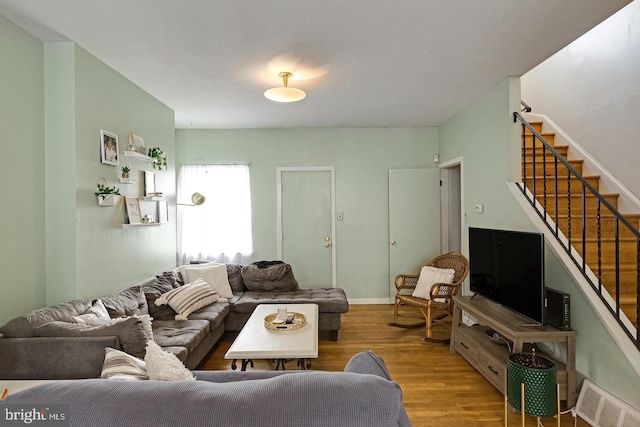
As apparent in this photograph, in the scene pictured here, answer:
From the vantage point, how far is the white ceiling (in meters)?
2.09

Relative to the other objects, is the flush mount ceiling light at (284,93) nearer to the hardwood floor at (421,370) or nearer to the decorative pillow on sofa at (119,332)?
the decorative pillow on sofa at (119,332)

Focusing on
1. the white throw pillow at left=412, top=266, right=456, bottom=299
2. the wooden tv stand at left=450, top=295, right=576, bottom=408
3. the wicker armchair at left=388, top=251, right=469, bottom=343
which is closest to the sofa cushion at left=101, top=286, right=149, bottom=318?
the wicker armchair at left=388, top=251, right=469, bottom=343

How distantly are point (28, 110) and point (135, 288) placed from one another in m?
1.63

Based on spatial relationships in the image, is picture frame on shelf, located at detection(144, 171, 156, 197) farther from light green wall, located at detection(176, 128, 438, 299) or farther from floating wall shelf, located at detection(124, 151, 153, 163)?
→ light green wall, located at detection(176, 128, 438, 299)

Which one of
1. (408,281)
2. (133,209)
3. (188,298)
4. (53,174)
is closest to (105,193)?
(53,174)

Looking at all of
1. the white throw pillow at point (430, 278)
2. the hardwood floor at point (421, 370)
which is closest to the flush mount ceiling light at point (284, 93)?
the hardwood floor at point (421, 370)

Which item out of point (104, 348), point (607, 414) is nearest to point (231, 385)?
point (104, 348)

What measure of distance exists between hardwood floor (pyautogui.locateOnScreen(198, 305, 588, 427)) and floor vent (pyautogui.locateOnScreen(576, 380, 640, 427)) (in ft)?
0.26

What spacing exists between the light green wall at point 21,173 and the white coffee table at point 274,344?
1.47 meters

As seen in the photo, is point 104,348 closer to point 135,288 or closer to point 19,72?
point 135,288

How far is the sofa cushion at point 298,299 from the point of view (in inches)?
144

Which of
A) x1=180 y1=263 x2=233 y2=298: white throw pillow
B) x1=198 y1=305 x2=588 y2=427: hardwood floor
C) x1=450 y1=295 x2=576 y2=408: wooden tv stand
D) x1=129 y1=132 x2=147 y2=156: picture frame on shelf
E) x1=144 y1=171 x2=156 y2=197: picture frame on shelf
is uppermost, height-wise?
x1=129 y1=132 x2=147 y2=156: picture frame on shelf

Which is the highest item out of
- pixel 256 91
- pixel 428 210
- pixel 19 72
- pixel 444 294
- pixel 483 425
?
pixel 256 91

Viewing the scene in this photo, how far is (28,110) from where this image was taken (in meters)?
2.38
